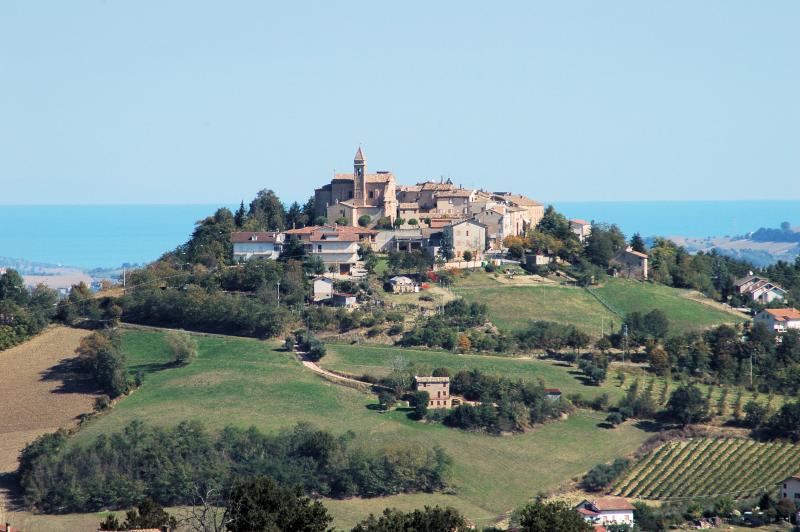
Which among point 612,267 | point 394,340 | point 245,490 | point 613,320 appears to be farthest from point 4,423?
point 612,267

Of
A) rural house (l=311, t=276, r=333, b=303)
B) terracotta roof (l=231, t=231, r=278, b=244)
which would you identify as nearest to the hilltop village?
rural house (l=311, t=276, r=333, b=303)

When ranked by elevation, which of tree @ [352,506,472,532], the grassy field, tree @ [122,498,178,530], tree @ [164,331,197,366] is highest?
the grassy field

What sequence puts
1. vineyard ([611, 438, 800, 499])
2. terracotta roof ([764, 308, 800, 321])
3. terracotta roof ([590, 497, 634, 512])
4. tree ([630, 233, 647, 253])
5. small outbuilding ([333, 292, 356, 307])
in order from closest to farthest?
terracotta roof ([590, 497, 634, 512])
vineyard ([611, 438, 800, 499])
small outbuilding ([333, 292, 356, 307])
terracotta roof ([764, 308, 800, 321])
tree ([630, 233, 647, 253])

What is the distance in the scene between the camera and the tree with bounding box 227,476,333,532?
35.7 metres

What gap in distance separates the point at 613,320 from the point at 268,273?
17.7 metres

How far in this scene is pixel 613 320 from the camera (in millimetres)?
70812

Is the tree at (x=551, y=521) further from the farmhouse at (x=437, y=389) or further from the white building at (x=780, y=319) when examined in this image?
the white building at (x=780, y=319)

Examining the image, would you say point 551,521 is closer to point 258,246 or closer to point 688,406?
point 688,406

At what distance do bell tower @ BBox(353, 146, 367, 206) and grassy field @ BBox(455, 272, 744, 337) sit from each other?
974cm

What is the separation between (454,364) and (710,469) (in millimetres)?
13338

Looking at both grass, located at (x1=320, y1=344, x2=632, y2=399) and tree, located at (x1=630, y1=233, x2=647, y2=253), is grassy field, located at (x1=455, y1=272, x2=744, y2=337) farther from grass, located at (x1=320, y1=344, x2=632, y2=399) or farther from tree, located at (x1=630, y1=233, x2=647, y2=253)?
tree, located at (x1=630, y1=233, x2=647, y2=253)

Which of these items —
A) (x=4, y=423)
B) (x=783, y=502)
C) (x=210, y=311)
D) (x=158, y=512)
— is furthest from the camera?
(x=210, y=311)

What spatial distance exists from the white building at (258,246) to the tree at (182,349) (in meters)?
10.7

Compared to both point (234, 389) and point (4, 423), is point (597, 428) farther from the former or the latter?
point (4, 423)
